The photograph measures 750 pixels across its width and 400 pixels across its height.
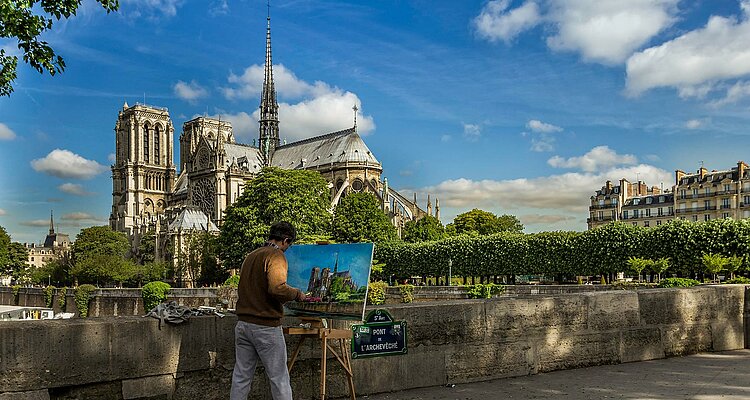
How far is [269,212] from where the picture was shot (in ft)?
221

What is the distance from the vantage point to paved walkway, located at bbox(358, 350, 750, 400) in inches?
320

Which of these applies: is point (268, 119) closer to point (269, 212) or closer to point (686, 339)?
point (269, 212)

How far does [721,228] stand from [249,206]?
41.3 metres

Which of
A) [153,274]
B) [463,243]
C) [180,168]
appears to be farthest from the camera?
[180,168]

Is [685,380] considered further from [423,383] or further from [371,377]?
[371,377]

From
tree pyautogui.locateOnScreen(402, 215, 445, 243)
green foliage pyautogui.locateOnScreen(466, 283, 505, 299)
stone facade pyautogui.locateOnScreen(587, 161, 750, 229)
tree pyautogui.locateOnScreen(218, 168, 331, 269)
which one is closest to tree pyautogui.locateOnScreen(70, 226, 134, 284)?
tree pyautogui.locateOnScreen(218, 168, 331, 269)

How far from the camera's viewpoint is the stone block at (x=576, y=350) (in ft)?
31.8

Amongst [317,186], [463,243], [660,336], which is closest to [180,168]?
[317,186]

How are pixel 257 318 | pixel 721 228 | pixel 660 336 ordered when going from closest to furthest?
1. pixel 257 318
2. pixel 660 336
3. pixel 721 228

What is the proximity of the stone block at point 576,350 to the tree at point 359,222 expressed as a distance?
6171 cm

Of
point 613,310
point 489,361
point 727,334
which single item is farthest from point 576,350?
point 727,334

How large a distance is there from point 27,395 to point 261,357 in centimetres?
218

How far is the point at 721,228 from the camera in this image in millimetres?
47125

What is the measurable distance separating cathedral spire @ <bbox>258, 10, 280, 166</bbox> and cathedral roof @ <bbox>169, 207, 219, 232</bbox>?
24202 millimetres
